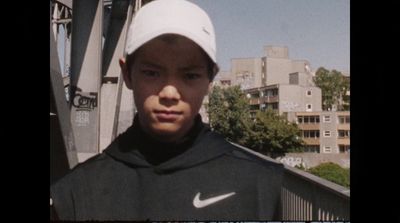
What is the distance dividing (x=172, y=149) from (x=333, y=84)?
176 centimetres

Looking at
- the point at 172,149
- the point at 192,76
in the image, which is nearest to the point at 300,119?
the point at 192,76

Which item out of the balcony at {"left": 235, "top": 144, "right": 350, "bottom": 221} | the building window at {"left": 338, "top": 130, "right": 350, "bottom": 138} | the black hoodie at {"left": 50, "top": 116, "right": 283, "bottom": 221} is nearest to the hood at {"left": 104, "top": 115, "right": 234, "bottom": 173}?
the black hoodie at {"left": 50, "top": 116, "right": 283, "bottom": 221}

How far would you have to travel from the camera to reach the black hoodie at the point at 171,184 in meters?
5.13

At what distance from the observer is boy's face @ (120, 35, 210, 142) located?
506 centimetres

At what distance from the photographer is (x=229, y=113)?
216 inches

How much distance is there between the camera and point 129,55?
5.20m

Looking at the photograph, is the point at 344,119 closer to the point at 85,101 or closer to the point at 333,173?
the point at 333,173

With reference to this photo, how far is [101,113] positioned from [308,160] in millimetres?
2311

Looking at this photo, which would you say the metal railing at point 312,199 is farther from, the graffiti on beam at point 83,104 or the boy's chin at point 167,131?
the graffiti on beam at point 83,104

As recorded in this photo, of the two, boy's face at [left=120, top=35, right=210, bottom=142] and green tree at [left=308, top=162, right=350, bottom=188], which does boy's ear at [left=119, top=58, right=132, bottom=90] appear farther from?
green tree at [left=308, top=162, right=350, bottom=188]

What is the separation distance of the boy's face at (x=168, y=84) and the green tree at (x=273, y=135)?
0.70 m

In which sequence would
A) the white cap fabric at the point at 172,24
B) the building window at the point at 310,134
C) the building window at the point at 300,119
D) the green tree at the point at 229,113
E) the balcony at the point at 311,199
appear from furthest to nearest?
the building window at the point at 300,119
the building window at the point at 310,134
the green tree at the point at 229,113
the balcony at the point at 311,199
the white cap fabric at the point at 172,24

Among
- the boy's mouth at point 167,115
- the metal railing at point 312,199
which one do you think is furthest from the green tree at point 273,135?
the boy's mouth at point 167,115

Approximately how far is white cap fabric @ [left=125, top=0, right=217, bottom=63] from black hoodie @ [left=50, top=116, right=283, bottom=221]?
0.81 metres
